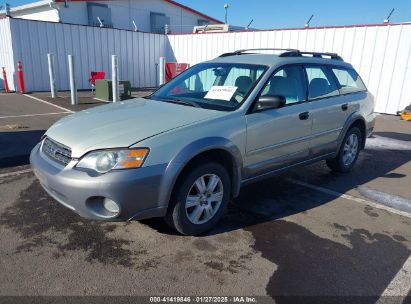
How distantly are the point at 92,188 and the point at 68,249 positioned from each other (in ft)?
2.45

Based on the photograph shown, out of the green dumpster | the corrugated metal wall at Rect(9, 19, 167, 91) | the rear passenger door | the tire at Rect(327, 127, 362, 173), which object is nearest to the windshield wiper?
the rear passenger door

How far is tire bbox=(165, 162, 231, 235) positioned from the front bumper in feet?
0.65

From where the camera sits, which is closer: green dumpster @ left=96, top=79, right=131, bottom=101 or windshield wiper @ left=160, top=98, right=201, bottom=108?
windshield wiper @ left=160, top=98, right=201, bottom=108

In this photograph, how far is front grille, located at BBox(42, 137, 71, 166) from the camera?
10.1 ft

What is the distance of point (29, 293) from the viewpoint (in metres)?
2.54

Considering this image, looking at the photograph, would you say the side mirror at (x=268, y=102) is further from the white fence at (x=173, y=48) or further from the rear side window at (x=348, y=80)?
the white fence at (x=173, y=48)

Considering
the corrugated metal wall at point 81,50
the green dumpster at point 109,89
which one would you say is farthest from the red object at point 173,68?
the corrugated metal wall at point 81,50

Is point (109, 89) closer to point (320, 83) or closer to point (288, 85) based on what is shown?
point (320, 83)

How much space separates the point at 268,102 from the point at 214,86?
0.78m

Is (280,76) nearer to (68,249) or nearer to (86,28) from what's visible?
(68,249)

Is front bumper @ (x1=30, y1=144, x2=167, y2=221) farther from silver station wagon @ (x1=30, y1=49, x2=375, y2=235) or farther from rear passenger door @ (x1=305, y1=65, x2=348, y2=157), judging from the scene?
rear passenger door @ (x1=305, y1=65, x2=348, y2=157)

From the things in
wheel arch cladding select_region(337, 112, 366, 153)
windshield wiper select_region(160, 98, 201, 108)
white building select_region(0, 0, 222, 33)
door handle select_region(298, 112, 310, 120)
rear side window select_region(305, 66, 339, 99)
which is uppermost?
white building select_region(0, 0, 222, 33)

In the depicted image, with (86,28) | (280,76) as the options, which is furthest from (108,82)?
(280,76)

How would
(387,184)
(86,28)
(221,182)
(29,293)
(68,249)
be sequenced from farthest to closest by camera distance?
(86,28) < (387,184) < (221,182) < (68,249) < (29,293)
